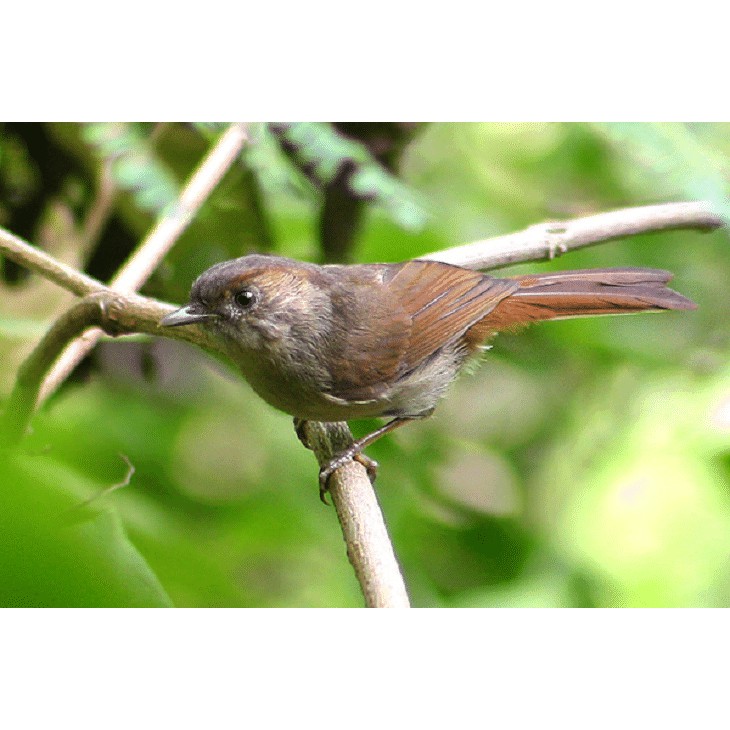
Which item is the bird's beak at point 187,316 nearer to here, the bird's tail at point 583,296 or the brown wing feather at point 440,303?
the brown wing feather at point 440,303

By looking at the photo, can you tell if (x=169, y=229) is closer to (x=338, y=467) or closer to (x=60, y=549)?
(x=338, y=467)

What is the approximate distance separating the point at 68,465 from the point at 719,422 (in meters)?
1.33

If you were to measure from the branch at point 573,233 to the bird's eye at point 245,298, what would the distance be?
0.49m

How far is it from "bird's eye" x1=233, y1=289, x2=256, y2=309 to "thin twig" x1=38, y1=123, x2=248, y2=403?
377mm

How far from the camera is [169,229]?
2143 mm

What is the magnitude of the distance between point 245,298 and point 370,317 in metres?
0.32

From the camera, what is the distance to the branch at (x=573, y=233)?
2.09 m

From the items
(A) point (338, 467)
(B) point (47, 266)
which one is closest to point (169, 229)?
(B) point (47, 266)

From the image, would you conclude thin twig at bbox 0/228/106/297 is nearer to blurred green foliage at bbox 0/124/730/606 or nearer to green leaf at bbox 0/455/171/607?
blurred green foliage at bbox 0/124/730/606

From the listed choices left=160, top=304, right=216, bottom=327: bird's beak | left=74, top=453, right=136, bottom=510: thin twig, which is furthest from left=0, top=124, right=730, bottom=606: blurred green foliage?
left=160, top=304, right=216, bottom=327: bird's beak

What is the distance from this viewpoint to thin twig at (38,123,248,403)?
6.81ft

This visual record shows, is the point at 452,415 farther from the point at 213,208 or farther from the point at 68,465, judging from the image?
the point at 68,465

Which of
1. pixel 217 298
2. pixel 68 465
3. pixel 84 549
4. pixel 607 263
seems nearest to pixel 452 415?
pixel 607 263

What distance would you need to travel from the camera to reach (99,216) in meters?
2.39
